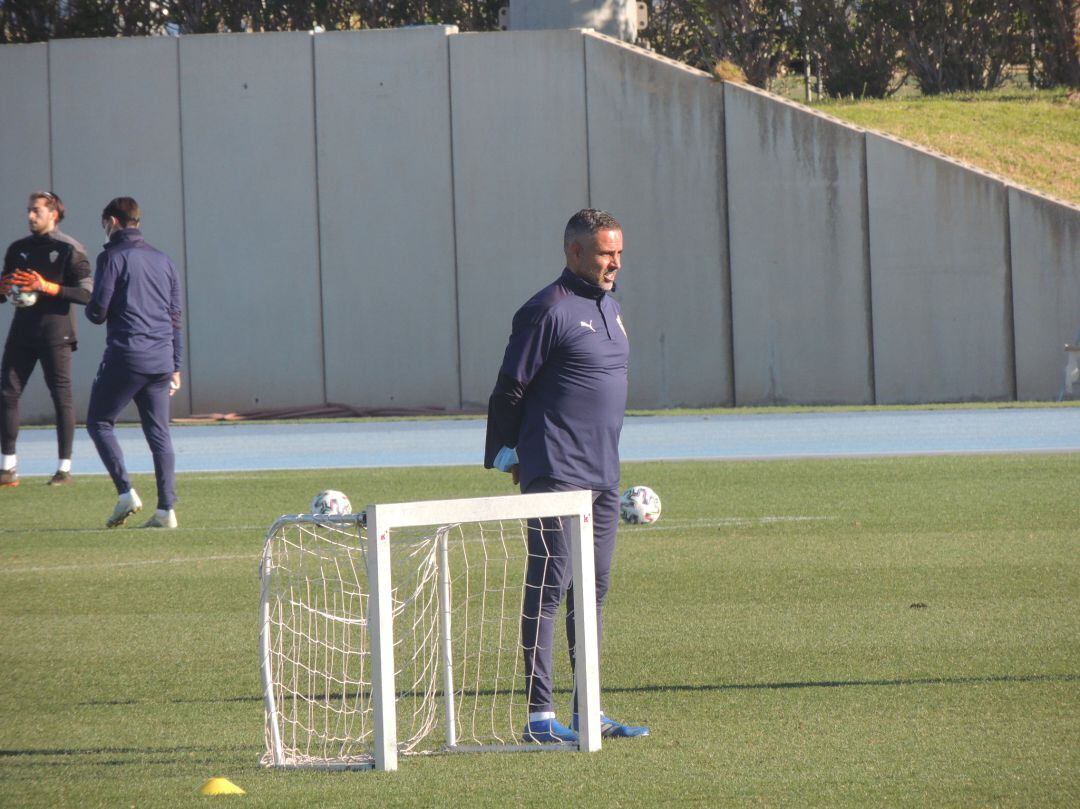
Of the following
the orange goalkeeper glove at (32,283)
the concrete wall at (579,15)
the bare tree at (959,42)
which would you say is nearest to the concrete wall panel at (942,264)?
the concrete wall at (579,15)

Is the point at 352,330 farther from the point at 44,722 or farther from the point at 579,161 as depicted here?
the point at 44,722

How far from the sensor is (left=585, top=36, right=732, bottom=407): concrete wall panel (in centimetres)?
2448

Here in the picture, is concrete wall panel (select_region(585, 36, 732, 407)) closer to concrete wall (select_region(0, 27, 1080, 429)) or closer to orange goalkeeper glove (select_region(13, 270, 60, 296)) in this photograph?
concrete wall (select_region(0, 27, 1080, 429))

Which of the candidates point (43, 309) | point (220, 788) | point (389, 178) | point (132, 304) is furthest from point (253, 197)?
point (220, 788)

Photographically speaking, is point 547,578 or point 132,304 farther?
point 132,304

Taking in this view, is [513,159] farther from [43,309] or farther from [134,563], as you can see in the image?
[134,563]

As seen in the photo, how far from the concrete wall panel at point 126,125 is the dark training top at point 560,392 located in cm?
1982

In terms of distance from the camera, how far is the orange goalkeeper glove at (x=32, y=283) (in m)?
12.5

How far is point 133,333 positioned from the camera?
34.8 feet

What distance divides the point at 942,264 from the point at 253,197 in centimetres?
1072

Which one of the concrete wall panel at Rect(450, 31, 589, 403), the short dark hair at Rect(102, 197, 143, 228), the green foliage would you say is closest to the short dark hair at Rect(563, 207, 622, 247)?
the short dark hair at Rect(102, 197, 143, 228)

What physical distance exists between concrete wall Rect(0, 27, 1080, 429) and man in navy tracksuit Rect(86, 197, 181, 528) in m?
13.9

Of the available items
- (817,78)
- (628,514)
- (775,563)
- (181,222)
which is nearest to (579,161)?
(181,222)

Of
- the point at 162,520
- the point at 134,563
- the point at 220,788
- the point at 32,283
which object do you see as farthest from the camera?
the point at 32,283
